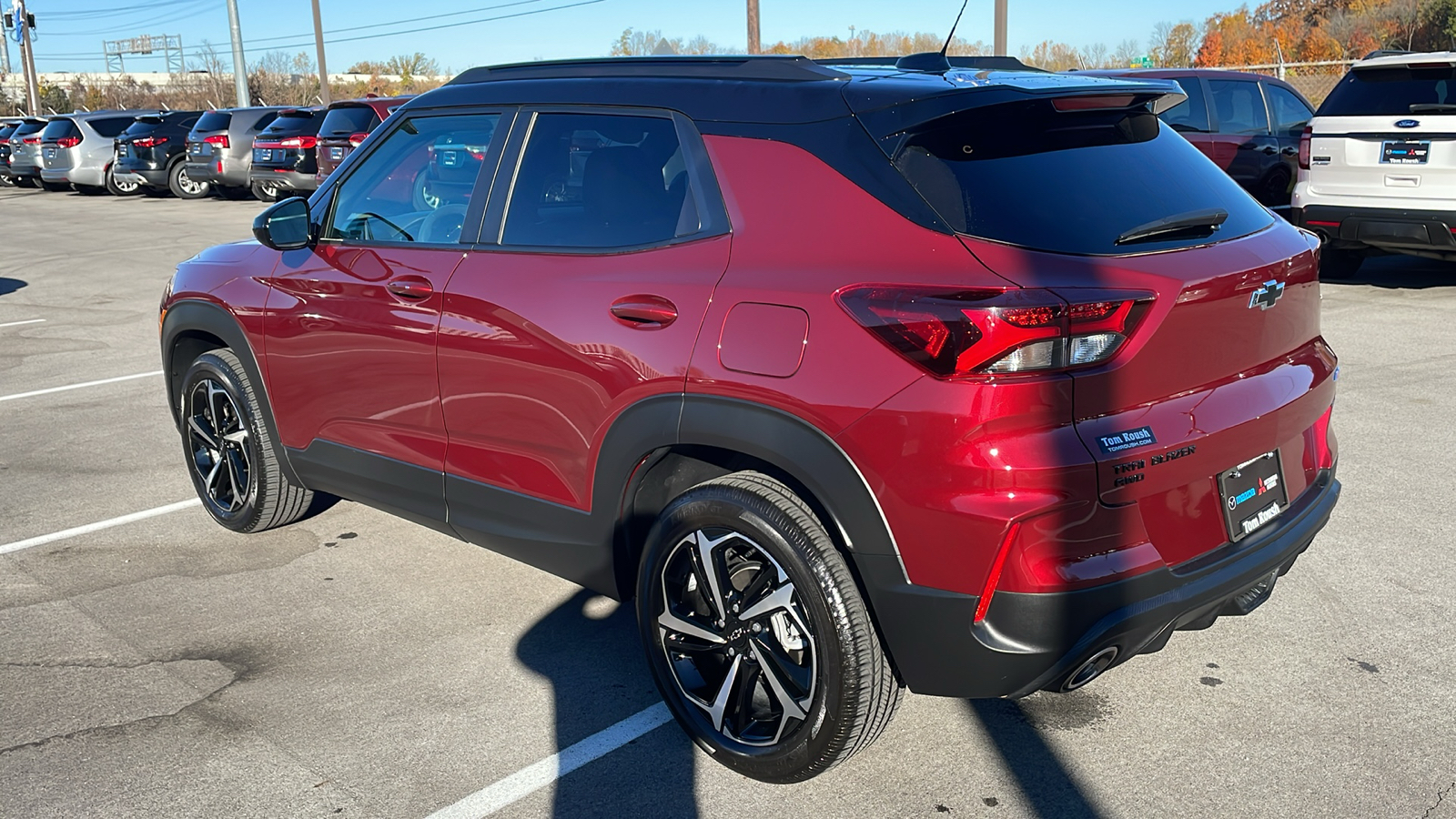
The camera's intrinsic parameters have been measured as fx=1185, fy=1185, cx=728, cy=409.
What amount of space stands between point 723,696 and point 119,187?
28574 mm

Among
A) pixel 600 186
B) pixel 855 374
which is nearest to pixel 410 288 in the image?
pixel 600 186

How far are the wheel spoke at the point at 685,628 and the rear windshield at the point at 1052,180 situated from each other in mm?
1238

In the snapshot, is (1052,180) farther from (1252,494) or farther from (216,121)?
(216,121)

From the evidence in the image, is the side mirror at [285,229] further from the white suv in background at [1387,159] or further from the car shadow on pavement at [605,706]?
the white suv in background at [1387,159]

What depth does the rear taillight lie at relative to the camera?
8.38 feet

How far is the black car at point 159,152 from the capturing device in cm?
2556

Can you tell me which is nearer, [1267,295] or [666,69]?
[1267,295]

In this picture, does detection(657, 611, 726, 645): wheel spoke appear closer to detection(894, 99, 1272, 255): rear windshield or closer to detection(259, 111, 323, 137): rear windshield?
detection(894, 99, 1272, 255): rear windshield

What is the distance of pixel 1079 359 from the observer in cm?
260

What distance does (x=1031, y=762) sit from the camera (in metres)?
3.13

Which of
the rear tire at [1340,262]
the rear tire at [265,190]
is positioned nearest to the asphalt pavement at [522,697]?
the rear tire at [1340,262]

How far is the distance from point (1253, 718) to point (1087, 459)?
1.24 metres

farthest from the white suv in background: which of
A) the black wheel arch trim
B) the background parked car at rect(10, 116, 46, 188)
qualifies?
the background parked car at rect(10, 116, 46, 188)

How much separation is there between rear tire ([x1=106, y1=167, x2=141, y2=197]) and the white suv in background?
2491cm
